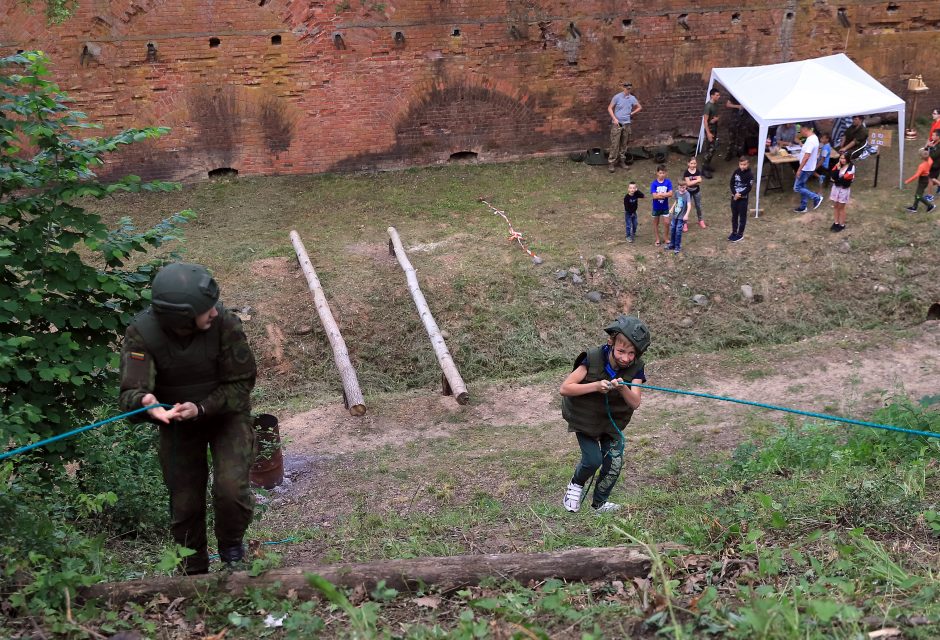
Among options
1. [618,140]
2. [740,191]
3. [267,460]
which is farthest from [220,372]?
[618,140]

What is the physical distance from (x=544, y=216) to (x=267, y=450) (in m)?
7.46

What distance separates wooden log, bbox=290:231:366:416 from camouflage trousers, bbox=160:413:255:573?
4.47 metres

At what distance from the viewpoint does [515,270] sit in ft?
39.2

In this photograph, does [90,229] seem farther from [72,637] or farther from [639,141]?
[639,141]

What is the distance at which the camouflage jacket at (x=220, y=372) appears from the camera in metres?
4.23

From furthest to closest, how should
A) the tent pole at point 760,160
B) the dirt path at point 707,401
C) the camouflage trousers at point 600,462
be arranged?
the tent pole at point 760,160 < the dirt path at point 707,401 < the camouflage trousers at point 600,462

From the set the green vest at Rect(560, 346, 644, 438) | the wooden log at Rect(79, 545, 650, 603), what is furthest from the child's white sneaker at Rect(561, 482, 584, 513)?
the wooden log at Rect(79, 545, 650, 603)

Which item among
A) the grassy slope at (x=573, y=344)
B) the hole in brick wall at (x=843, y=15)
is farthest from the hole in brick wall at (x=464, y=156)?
the hole in brick wall at (x=843, y=15)

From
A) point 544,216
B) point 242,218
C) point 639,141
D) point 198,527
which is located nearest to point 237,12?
point 242,218

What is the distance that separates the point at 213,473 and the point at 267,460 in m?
3.03

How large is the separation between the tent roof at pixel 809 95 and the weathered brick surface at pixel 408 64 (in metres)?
2.05

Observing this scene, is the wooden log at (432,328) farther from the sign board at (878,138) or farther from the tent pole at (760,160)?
the sign board at (878,138)

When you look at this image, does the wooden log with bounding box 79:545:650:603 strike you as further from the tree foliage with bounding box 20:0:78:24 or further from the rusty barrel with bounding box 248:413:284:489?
the tree foliage with bounding box 20:0:78:24

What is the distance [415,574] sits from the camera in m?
4.24
